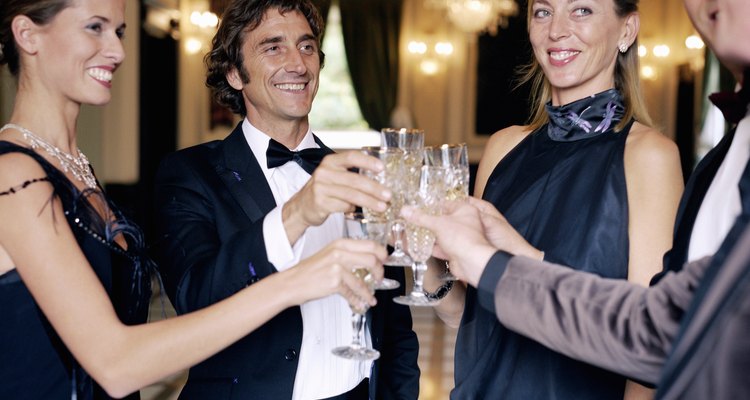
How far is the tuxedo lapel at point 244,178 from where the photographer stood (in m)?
2.47

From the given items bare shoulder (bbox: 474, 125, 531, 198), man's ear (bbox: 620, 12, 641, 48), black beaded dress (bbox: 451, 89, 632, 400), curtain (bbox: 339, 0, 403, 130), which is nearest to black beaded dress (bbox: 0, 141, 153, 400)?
black beaded dress (bbox: 451, 89, 632, 400)

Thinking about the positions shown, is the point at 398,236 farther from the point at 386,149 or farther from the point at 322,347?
the point at 322,347

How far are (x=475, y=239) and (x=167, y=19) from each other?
32.8ft

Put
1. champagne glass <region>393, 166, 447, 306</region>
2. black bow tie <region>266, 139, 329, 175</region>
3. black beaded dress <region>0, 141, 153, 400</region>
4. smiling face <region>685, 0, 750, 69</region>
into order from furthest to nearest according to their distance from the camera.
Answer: black bow tie <region>266, 139, 329, 175</region> < champagne glass <region>393, 166, 447, 306</region> < black beaded dress <region>0, 141, 153, 400</region> < smiling face <region>685, 0, 750, 69</region>

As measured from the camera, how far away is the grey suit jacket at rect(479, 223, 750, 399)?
110 cm

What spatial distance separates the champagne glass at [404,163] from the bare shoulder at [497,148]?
741 mm

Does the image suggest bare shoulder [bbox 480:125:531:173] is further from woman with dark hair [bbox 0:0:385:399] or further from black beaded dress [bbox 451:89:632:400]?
woman with dark hair [bbox 0:0:385:399]

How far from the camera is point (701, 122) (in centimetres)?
1194

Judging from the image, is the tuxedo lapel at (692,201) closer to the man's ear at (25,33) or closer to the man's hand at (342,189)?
the man's hand at (342,189)

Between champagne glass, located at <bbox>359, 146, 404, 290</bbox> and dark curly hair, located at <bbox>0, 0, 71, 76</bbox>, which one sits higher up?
dark curly hair, located at <bbox>0, 0, 71, 76</bbox>

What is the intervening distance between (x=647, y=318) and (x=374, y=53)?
1266 cm

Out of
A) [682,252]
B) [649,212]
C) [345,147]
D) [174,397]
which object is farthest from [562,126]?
[345,147]

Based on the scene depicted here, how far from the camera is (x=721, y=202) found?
1552mm

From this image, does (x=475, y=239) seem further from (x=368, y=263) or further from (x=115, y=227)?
(x=115, y=227)
